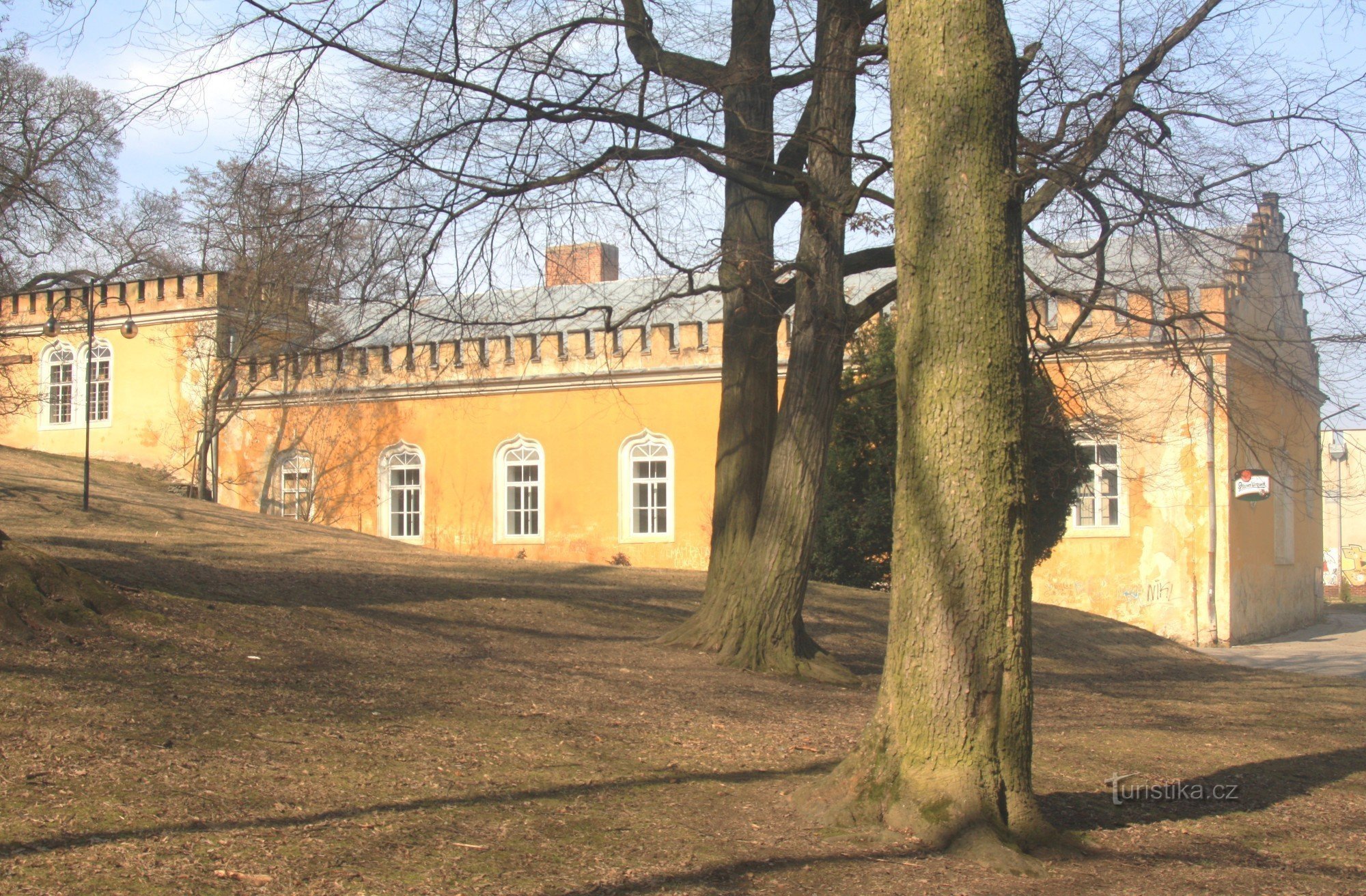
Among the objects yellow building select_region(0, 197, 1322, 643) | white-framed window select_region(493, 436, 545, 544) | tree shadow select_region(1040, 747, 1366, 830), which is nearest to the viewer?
tree shadow select_region(1040, 747, 1366, 830)

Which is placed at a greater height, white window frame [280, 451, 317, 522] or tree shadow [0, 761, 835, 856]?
white window frame [280, 451, 317, 522]

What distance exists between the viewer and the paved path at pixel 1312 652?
58.0 feet

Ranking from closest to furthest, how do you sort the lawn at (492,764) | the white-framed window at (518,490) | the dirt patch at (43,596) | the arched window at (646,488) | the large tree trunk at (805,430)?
the lawn at (492,764)
the dirt patch at (43,596)
the large tree trunk at (805,430)
the arched window at (646,488)
the white-framed window at (518,490)

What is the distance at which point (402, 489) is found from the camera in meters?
28.4

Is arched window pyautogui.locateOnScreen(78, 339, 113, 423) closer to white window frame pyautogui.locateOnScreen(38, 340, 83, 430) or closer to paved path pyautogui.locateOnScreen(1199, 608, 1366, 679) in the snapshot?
white window frame pyautogui.locateOnScreen(38, 340, 83, 430)

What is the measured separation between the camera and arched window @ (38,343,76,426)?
30.5 m

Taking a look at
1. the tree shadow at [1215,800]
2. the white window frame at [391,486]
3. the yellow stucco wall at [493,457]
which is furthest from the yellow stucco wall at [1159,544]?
the tree shadow at [1215,800]

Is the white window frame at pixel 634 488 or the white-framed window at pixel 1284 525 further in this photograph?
the white window frame at pixel 634 488

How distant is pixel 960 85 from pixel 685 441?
2083 centimetres

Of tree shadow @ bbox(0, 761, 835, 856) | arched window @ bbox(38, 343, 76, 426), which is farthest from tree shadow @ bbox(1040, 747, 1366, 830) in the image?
arched window @ bbox(38, 343, 76, 426)

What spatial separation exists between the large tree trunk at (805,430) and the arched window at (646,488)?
16.3 metres

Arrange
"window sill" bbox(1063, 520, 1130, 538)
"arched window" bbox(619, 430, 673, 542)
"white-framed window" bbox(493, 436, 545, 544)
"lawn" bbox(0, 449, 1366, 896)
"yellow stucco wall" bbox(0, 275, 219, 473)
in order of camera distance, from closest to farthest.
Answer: "lawn" bbox(0, 449, 1366, 896) < "window sill" bbox(1063, 520, 1130, 538) < "arched window" bbox(619, 430, 673, 542) < "white-framed window" bbox(493, 436, 545, 544) < "yellow stucco wall" bbox(0, 275, 219, 473)

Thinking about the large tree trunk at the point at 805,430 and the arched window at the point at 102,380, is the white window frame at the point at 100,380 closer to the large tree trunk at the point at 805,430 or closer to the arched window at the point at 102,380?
the arched window at the point at 102,380

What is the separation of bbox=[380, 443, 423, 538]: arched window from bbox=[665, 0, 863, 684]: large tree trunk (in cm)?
1976
